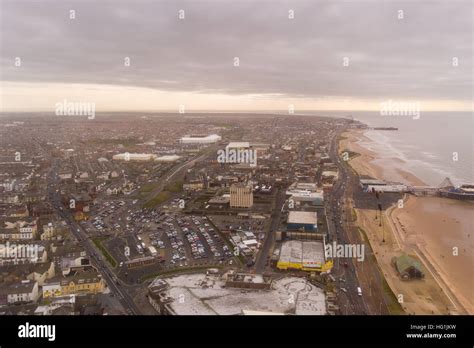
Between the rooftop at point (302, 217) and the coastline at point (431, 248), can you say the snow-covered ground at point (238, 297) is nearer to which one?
the coastline at point (431, 248)

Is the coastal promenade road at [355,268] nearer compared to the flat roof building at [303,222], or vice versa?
the coastal promenade road at [355,268]

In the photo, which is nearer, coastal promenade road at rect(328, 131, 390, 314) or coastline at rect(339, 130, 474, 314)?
coastal promenade road at rect(328, 131, 390, 314)

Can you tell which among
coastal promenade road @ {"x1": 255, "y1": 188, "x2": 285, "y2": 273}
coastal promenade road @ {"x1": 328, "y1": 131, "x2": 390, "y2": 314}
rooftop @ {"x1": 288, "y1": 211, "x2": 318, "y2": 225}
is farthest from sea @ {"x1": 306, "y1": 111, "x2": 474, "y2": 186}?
rooftop @ {"x1": 288, "y1": 211, "x2": 318, "y2": 225}

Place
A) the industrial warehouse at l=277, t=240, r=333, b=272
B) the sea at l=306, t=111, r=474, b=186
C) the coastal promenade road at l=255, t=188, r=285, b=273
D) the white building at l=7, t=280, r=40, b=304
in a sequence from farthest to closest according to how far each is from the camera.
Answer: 1. the sea at l=306, t=111, r=474, b=186
2. the coastal promenade road at l=255, t=188, r=285, b=273
3. the industrial warehouse at l=277, t=240, r=333, b=272
4. the white building at l=7, t=280, r=40, b=304

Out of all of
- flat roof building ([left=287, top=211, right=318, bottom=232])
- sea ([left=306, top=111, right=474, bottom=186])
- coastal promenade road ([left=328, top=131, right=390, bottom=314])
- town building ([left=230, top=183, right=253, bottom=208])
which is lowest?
coastal promenade road ([left=328, top=131, right=390, bottom=314])

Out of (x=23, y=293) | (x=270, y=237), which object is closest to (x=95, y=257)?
(x=23, y=293)

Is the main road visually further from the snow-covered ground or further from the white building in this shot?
the white building

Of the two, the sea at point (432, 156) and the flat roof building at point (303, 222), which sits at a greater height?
the sea at point (432, 156)

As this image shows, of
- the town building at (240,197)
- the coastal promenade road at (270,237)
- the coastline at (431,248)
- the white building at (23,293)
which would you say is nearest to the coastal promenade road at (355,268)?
the coastline at (431,248)
